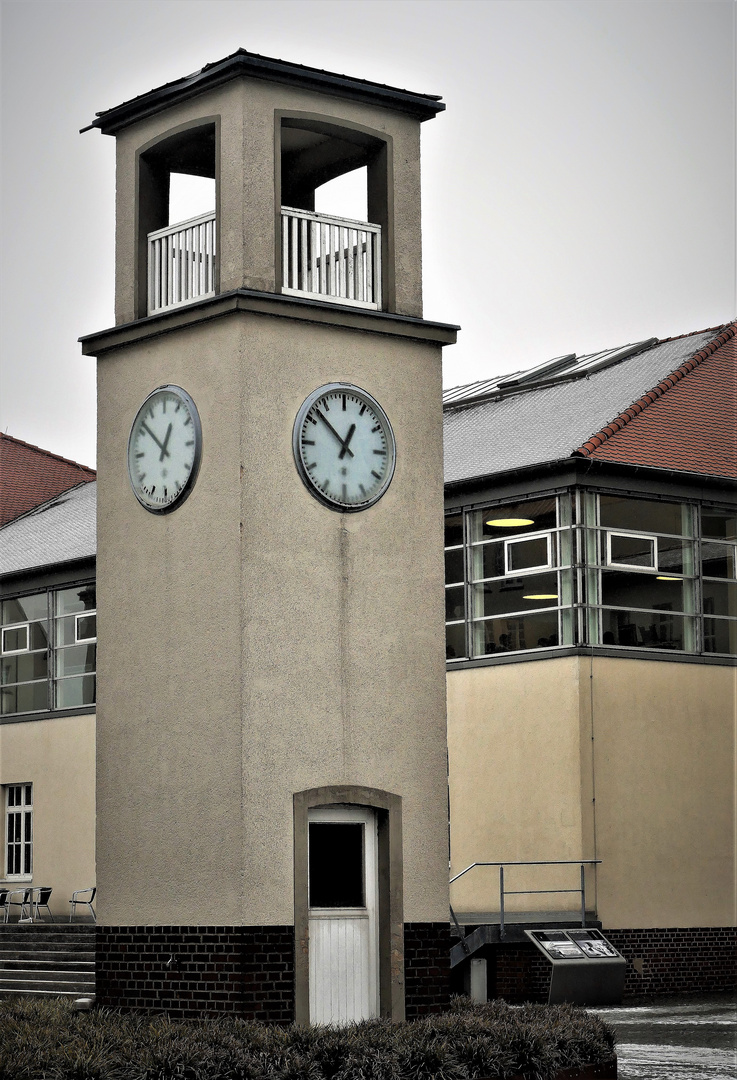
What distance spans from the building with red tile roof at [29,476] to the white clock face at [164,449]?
76.9 feet

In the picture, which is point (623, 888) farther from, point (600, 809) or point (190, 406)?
point (190, 406)

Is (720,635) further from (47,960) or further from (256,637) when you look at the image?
(256,637)

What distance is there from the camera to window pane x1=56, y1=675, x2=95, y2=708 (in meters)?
32.0

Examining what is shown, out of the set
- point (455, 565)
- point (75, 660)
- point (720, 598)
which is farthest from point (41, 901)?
point (720, 598)

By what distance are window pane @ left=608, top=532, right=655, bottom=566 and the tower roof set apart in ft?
33.8

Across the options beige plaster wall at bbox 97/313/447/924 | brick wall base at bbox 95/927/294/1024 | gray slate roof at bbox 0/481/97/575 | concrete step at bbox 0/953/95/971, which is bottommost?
concrete step at bbox 0/953/95/971

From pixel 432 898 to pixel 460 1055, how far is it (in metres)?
2.20

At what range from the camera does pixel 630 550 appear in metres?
25.9

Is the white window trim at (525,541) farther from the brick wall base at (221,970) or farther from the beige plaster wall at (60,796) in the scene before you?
the brick wall base at (221,970)

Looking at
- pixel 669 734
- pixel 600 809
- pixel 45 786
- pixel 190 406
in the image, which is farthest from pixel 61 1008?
pixel 45 786

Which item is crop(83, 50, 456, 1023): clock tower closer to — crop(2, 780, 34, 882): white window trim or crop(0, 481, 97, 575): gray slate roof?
crop(0, 481, 97, 575): gray slate roof

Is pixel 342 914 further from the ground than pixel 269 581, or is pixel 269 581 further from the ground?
pixel 269 581

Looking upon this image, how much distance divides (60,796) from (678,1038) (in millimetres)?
16084

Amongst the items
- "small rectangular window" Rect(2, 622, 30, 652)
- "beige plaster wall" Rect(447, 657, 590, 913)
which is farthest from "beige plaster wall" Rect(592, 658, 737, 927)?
"small rectangular window" Rect(2, 622, 30, 652)
